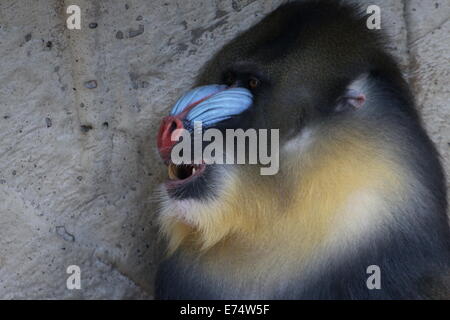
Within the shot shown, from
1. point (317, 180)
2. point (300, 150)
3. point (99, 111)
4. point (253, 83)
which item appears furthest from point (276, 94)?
point (99, 111)

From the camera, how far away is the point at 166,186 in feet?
11.5

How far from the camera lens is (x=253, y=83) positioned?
136 inches

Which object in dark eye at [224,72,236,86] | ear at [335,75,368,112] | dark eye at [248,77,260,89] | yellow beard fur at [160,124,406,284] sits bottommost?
yellow beard fur at [160,124,406,284]

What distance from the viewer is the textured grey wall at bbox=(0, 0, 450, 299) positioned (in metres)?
4.14

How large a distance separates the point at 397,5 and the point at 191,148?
168cm

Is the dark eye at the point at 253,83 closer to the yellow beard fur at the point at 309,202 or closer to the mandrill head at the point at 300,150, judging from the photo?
the mandrill head at the point at 300,150

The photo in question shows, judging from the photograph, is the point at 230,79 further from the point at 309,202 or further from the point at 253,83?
the point at 309,202

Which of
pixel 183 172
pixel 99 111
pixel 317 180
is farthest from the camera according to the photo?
pixel 99 111

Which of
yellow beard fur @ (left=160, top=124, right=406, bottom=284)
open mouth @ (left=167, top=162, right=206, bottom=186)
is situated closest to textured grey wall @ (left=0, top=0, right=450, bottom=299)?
open mouth @ (left=167, top=162, right=206, bottom=186)

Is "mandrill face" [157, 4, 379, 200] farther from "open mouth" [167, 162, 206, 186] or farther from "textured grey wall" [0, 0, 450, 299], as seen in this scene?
"textured grey wall" [0, 0, 450, 299]

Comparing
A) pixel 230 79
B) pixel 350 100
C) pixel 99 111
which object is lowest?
pixel 350 100

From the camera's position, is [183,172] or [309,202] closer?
[309,202]

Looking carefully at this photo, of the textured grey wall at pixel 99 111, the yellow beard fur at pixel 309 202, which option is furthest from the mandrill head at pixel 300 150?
the textured grey wall at pixel 99 111

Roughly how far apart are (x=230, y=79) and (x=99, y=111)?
97cm
